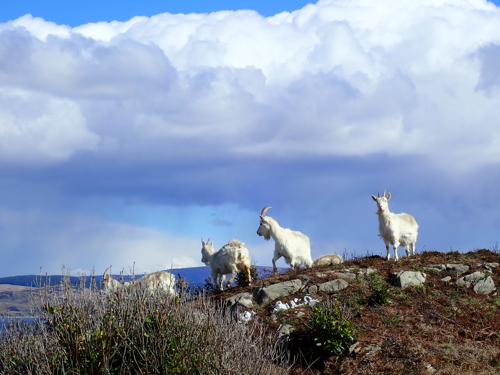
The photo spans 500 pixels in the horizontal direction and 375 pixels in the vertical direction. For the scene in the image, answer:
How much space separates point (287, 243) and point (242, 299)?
205 inches

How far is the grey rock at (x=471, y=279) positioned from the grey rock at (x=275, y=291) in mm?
4794

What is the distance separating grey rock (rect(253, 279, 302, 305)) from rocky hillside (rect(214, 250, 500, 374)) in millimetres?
29

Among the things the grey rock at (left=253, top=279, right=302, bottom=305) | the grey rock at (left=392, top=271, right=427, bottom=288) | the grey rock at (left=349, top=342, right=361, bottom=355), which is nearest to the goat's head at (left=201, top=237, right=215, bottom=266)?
the grey rock at (left=253, top=279, right=302, bottom=305)

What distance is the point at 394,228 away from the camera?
1975 cm

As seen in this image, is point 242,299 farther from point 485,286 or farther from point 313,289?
point 485,286

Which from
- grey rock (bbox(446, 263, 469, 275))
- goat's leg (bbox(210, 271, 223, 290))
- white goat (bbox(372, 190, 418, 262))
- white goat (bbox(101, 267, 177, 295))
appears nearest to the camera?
white goat (bbox(101, 267, 177, 295))

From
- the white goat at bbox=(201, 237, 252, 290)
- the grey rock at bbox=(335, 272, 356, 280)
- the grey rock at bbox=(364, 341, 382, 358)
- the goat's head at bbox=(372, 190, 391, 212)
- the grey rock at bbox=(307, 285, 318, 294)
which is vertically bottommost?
the grey rock at bbox=(364, 341, 382, 358)

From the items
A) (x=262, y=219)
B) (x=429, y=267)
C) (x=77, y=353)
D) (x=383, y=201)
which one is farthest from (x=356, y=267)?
(x=77, y=353)

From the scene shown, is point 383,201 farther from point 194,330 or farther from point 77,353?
point 77,353

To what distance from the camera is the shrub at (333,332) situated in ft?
41.8

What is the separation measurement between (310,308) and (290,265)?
19.3 feet

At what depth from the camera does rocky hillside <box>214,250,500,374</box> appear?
12461mm

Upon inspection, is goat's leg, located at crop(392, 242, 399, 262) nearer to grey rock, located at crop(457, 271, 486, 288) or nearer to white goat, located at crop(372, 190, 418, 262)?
white goat, located at crop(372, 190, 418, 262)

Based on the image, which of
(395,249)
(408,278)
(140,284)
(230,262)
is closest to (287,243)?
(230,262)
